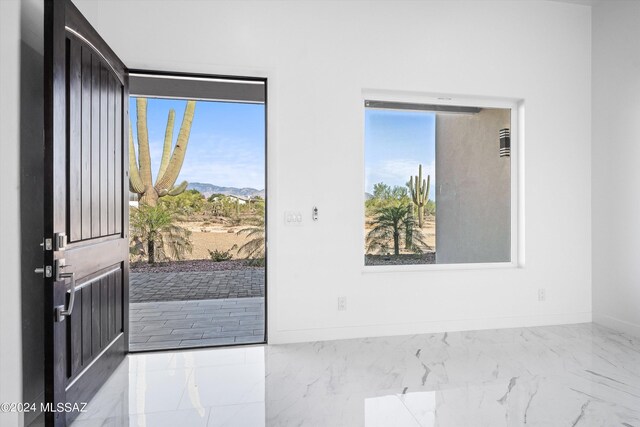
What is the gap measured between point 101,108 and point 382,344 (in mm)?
2744

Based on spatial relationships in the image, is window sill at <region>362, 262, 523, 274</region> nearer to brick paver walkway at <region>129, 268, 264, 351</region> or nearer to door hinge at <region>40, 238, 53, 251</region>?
brick paver walkway at <region>129, 268, 264, 351</region>

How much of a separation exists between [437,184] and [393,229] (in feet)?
2.08

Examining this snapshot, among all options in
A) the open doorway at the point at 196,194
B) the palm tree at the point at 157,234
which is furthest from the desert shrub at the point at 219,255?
the palm tree at the point at 157,234

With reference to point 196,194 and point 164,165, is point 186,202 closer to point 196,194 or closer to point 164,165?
point 196,194

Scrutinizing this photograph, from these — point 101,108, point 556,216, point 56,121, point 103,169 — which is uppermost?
point 101,108

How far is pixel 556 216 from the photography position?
3.86m

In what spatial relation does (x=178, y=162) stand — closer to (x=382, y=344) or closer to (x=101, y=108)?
(x=101, y=108)

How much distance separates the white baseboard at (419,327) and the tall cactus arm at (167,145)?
17.5 ft

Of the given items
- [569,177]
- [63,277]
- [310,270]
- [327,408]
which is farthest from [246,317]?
[569,177]

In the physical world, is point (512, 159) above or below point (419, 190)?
above

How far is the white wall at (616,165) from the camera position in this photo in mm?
3508

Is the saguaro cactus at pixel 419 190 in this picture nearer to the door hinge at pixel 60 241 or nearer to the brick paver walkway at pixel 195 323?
the brick paver walkway at pixel 195 323

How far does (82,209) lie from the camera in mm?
2184

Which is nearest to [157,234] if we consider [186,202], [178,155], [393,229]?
[186,202]
